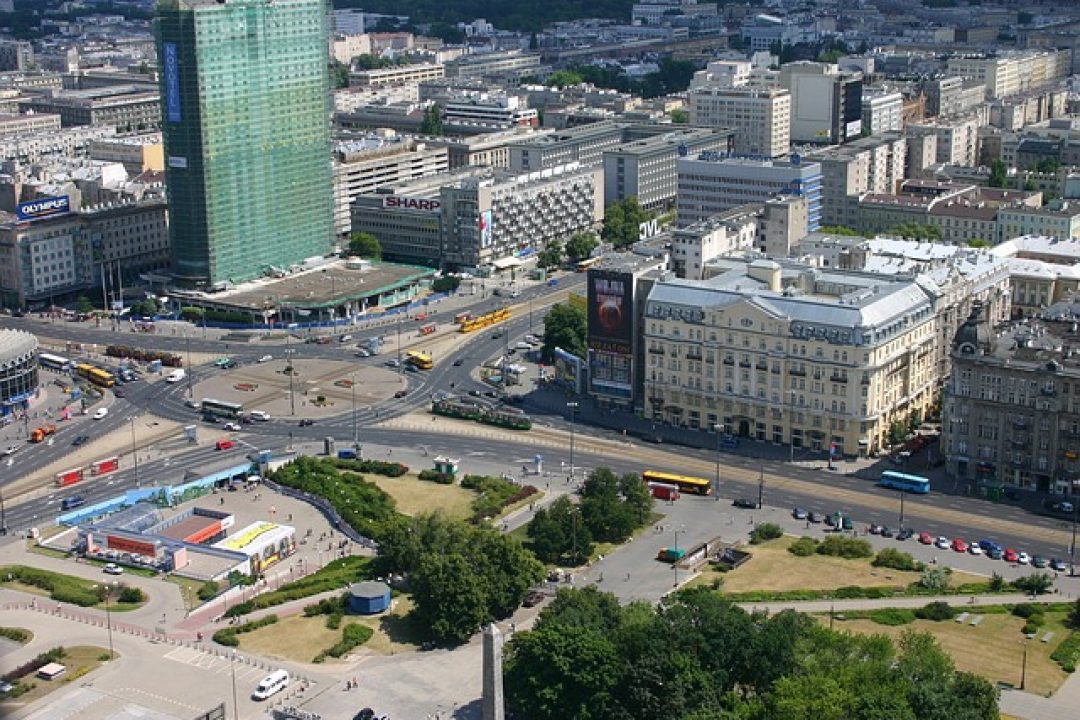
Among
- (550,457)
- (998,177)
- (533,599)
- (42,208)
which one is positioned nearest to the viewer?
(533,599)

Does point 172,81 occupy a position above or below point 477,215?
above

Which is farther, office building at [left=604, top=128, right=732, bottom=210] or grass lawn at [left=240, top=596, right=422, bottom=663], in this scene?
office building at [left=604, top=128, right=732, bottom=210]

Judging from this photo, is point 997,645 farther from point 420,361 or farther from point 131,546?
point 420,361

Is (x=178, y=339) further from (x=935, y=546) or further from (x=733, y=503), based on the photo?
(x=935, y=546)

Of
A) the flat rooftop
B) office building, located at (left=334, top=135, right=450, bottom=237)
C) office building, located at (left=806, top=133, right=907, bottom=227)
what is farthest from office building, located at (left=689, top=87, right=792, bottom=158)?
the flat rooftop

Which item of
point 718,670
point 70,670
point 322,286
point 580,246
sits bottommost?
point 70,670

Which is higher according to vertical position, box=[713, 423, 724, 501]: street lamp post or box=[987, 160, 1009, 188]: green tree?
box=[987, 160, 1009, 188]: green tree

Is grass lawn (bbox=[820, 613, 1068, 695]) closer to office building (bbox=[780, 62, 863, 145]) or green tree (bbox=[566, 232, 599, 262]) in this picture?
green tree (bbox=[566, 232, 599, 262])

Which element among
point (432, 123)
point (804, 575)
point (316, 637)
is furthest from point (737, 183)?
point (316, 637)
